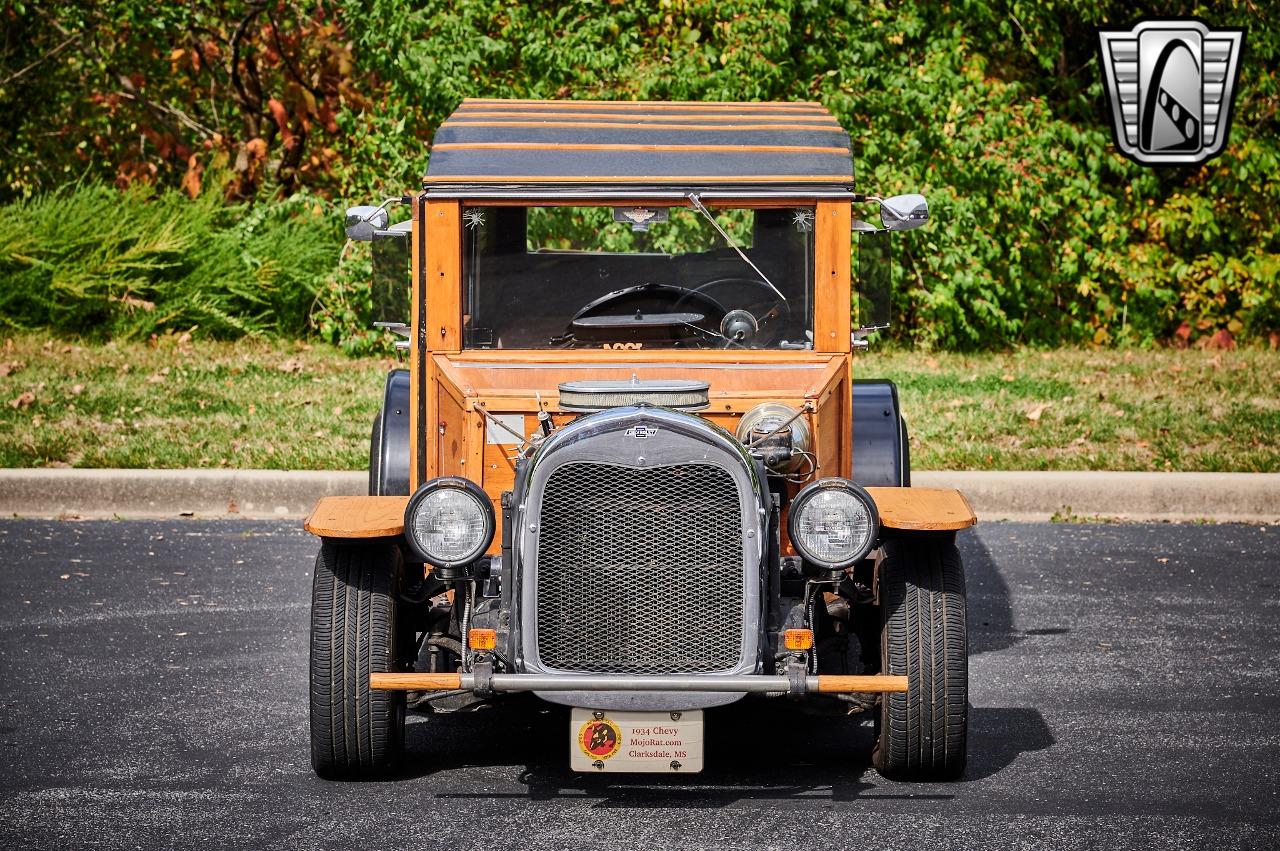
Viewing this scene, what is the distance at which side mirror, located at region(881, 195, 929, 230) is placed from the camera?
5.45 m

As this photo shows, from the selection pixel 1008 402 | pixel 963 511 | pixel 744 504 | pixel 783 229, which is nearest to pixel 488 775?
pixel 744 504

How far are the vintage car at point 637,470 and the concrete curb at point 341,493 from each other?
2.78 m

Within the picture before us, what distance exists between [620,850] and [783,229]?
218 cm

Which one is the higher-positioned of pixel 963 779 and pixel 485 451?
pixel 485 451

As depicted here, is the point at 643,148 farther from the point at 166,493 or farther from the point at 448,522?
the point at 166,493

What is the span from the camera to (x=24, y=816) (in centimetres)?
446

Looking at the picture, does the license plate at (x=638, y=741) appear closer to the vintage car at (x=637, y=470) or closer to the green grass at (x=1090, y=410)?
the vintage car at (x=637, y=470)

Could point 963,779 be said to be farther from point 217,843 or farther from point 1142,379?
point 1142,379

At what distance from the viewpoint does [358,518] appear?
4.76 metres

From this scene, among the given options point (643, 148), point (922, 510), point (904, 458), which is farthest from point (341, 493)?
point (922, 510)

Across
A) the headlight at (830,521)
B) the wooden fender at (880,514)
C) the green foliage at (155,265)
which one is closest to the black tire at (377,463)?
the wooden fender at (880,514)

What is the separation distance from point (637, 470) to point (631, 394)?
48cm

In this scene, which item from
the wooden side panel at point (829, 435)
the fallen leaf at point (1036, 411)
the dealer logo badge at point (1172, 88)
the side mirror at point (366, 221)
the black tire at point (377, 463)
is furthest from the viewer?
the dealer logo badge at point (1172, 88)

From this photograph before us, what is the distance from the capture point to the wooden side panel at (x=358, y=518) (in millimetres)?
4602
